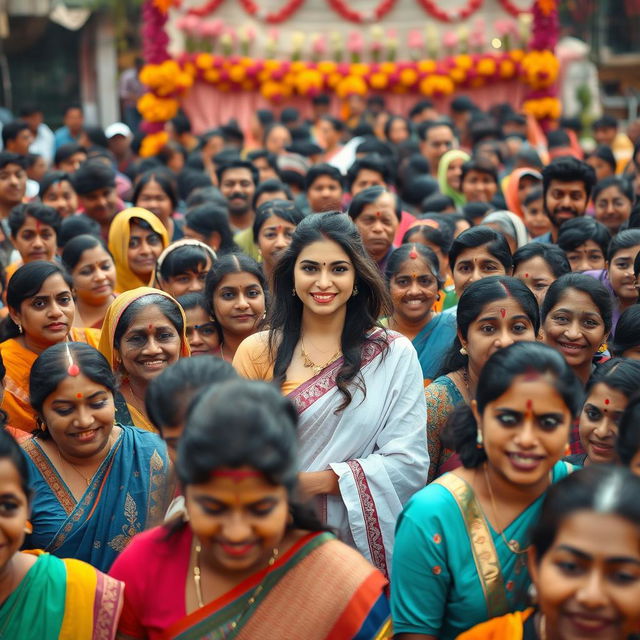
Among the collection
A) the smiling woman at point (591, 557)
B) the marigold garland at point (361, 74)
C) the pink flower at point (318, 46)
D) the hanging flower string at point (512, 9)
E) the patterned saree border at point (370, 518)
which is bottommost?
the patterned saree border at point (370, 518)

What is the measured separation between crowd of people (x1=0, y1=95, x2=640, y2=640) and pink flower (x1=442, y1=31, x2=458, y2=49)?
24.2 ft

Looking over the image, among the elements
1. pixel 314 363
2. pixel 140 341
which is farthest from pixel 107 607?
pixel 140 341

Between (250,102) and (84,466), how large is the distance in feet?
34.3

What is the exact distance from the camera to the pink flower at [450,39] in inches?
525

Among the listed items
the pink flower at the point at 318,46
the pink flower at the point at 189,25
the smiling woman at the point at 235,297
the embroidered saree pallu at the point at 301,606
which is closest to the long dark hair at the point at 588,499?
the embroidered saree pallu at the point at 301,606

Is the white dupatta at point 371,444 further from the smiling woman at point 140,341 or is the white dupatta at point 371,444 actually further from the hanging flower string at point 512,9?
the hanging flower string at point 512,9

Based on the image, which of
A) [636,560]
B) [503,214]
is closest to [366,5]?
[503,214]

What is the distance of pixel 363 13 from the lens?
45.0 ft

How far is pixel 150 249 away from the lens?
5.88m

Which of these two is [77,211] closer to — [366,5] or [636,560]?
[636,560]

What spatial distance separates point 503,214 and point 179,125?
692cm

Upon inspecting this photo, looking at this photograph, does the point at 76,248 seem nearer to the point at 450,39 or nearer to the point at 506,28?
the point at 450,39

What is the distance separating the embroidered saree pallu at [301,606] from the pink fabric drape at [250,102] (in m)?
11.3

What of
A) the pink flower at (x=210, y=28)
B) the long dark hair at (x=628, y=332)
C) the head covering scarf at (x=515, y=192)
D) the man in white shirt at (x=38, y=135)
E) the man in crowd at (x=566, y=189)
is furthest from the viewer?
the pink flower at (x=210, y=28)
